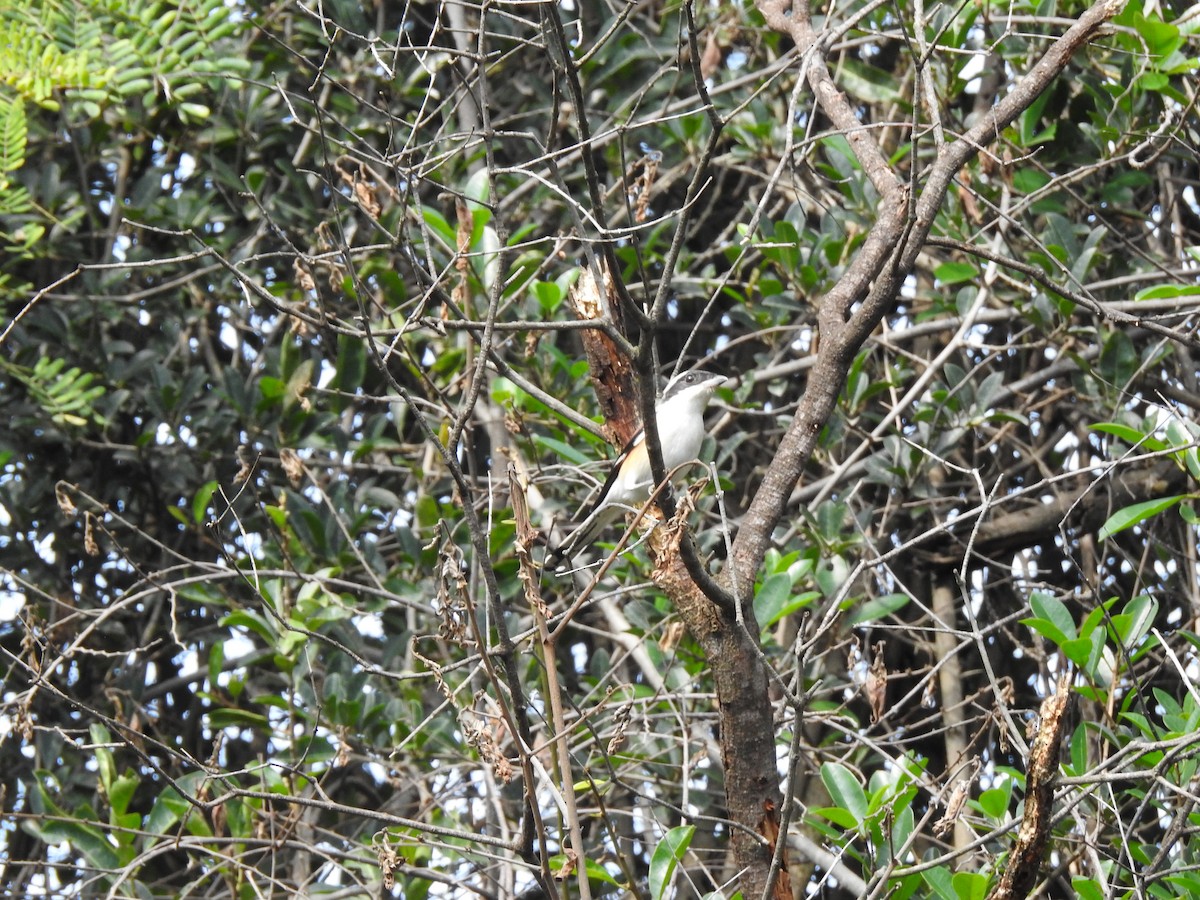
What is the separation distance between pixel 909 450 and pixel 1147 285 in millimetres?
978

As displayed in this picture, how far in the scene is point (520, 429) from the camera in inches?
143

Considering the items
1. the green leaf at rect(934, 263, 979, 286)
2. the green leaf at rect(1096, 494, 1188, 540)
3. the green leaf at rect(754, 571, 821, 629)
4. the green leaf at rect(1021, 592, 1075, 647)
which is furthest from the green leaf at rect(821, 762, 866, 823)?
the green leaf at rect(934, 263, 979, 286)

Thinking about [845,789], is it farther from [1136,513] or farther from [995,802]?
[1136,513]

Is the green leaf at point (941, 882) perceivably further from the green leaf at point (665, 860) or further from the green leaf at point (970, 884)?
the green leaf at point (665, 860)

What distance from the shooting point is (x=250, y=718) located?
4.05 m

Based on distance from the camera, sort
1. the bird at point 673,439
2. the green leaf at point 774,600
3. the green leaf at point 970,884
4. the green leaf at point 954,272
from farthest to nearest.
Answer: the green leaf at point 954,272, the bird at point 673,439, the green leaf at point 774,600, the green leaf at point 970,884

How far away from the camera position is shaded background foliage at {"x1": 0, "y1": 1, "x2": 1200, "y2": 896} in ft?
12.2

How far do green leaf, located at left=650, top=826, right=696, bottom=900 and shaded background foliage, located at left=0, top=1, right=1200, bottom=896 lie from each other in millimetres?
628

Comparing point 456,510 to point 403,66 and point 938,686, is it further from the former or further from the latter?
point 403,66

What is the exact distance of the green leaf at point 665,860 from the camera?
2.69 meters

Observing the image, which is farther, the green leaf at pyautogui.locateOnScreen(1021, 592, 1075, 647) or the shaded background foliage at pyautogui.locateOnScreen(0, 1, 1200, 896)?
the shaded background foliage at pyautogui.locateOnScreen(0, 1, 1200, 896)

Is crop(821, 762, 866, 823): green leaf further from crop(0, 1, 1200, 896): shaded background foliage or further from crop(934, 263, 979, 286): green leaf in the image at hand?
crop(934, 263, 979, 286): green leaf

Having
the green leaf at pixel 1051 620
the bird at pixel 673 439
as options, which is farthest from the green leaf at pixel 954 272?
the green leaf at pixel 1051 620

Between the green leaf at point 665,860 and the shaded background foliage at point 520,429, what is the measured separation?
628mm
